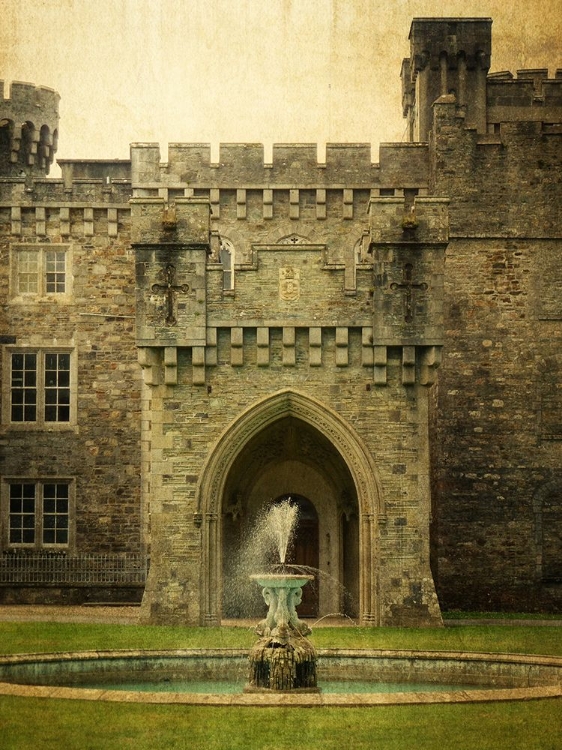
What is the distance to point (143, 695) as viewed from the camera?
1379 cm

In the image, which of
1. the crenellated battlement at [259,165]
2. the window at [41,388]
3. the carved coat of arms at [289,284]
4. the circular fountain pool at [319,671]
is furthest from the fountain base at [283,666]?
the crenellated battlement at [259,165]

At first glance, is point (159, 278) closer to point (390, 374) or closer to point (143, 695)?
point (390, 374)

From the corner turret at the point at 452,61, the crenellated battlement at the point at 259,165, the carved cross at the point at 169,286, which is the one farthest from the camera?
the corner turret at the point at 452,61

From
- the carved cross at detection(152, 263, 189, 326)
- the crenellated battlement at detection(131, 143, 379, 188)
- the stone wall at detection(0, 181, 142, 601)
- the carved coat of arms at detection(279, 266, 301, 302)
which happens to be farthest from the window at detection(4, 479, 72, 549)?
the carved coat of arms at detection(279, 266, 301, 302)

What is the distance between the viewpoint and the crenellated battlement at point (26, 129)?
3441 cm

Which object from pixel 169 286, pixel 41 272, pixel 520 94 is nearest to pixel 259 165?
pixel 41 272

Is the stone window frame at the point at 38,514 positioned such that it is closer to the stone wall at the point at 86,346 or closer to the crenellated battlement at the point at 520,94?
the stone wall at the point at 86,346

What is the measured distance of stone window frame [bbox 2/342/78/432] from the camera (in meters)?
31.9

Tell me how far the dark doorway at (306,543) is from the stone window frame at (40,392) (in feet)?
20.5

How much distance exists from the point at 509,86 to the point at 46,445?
14197mm

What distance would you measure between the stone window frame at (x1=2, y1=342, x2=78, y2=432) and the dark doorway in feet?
20.5

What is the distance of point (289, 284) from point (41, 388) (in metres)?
9.82

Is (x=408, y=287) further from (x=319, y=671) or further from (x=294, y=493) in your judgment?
(x=319, y=671)

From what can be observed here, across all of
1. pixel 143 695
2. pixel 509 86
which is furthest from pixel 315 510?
pixel 143 695
